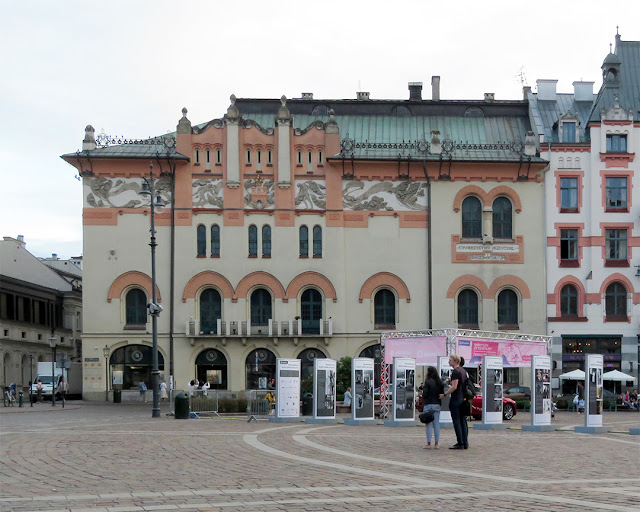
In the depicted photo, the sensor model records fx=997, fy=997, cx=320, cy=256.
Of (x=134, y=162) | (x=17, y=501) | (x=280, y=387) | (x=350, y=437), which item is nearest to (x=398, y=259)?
(x=134, y=162)

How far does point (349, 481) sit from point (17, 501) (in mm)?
4584

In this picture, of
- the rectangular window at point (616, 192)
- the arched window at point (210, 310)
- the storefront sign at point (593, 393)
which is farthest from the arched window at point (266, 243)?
the storefront sign at point (593, 393)

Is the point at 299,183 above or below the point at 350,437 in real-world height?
above

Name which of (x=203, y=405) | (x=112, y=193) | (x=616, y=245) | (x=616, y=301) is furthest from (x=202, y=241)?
(x=616, y=301)

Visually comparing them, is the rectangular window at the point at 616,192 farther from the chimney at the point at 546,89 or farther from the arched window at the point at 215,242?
the arched window at the point at 215,242

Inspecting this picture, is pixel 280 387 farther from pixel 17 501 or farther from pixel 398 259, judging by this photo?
pixel 398 259

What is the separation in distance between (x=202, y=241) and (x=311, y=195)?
22.6ft

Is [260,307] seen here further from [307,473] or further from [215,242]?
[307,473]

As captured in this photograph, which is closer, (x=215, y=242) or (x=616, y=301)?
(x=215, y=242)

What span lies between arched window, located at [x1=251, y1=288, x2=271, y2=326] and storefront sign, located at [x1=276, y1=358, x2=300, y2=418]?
24084 mm

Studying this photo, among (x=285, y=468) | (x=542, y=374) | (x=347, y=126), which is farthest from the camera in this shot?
(x=347, y=126)

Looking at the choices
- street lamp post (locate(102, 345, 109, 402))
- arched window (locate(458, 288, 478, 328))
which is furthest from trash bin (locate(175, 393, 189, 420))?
arched window (locate(458, 288, 478, 328))

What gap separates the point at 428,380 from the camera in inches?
799

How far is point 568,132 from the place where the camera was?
59844 mm
